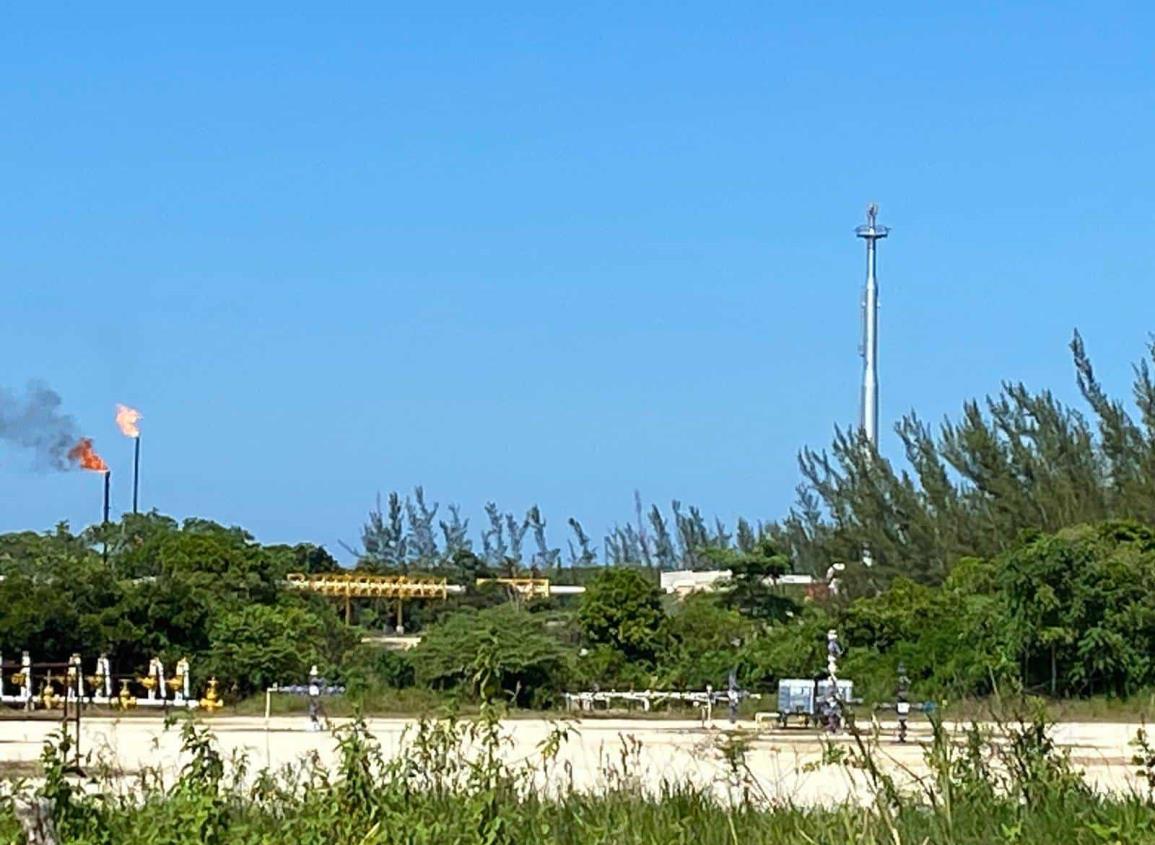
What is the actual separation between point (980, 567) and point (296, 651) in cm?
1275

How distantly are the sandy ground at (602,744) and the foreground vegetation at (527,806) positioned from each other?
2.69 meters

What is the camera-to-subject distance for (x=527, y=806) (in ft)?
29.4

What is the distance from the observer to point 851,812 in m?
7.87

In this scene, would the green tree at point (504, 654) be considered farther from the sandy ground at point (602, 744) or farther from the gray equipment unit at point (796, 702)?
the gray equipment unit at point (796, 702)

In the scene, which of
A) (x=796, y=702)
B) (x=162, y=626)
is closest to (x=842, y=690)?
(x=796, y=702)

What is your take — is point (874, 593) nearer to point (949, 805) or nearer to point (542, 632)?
point (542, 632)

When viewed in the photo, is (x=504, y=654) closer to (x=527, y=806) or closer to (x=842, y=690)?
(x=842, y=690)

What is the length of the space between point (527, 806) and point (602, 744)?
479cm

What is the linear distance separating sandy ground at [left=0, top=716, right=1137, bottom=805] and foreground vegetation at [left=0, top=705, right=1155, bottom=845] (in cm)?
269

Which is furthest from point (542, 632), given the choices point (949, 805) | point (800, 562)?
point (800, 562)

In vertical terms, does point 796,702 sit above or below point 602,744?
below

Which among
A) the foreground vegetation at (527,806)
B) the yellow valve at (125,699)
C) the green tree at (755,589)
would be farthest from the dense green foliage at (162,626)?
the foreground vegetation at (527,806)

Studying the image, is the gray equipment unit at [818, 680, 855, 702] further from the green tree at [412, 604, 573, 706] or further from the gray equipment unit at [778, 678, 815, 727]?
the green tree at [412, 604, 573, 706]

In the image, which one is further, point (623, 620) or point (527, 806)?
point (623, 620)
